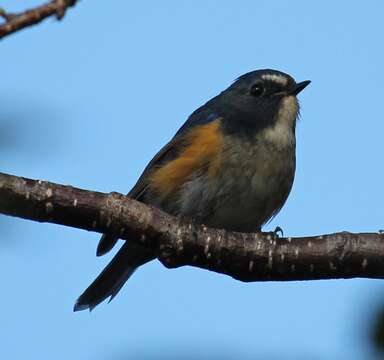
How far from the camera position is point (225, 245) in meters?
4.39

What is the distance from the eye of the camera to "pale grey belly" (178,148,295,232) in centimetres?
616

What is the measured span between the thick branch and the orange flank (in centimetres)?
181

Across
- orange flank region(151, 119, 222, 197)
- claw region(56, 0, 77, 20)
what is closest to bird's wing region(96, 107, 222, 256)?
orange flank region(151, 119, 222, 197)

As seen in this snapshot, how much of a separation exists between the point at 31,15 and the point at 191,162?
4.31 metres

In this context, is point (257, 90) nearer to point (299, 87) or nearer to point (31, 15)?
point (299, 87)

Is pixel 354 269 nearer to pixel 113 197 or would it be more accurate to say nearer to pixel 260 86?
pixel 113 197

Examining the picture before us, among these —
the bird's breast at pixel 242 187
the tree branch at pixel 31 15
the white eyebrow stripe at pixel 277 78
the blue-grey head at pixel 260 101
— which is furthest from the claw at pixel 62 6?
the white eyebrow stripe at pixel 277 78

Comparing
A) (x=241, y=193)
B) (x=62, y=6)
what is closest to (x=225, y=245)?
(x=241, y=193)

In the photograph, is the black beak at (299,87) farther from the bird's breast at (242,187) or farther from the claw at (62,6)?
the claw at (62,6)

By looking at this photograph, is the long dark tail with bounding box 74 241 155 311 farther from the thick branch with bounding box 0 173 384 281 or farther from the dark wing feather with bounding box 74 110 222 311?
the thick branch with bounding box 0 173 384 281

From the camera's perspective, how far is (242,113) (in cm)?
A: 698

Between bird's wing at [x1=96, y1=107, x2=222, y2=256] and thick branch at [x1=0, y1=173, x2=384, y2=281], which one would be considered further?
bird's wing at [x1=96, y1=107, x2=222, y2=256]

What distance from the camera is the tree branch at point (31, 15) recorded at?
1838mm

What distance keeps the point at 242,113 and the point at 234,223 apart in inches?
46.4
